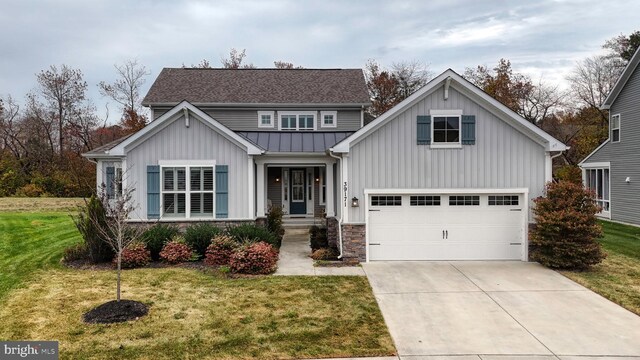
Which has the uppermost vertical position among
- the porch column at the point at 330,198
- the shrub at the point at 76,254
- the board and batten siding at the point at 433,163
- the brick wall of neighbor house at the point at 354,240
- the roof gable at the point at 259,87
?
the roof gable at the point at 259,87

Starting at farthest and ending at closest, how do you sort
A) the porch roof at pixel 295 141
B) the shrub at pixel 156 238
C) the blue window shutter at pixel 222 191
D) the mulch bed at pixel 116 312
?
the porch roof at pixel 295 141 → the blue window shutter at pixel 222 191 → the shrub at pixel 156 238 → the mulch bed at pixel 116 312

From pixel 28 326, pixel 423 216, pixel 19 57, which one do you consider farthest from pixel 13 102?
pixel 423 216

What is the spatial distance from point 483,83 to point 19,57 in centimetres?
3782

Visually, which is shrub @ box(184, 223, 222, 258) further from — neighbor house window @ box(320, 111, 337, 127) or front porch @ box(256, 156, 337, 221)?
neighbor house window @ box(320, 111, 337, 127)

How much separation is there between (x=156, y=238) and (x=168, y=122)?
3.72 m

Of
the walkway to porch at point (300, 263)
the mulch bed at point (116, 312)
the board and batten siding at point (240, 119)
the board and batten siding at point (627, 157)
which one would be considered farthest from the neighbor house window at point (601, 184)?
the mulch bed at point (116, 312)

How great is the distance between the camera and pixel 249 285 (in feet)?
30.3

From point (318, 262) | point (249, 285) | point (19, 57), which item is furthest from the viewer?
point (19, 57)

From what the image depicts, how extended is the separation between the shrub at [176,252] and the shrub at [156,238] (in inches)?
9.6

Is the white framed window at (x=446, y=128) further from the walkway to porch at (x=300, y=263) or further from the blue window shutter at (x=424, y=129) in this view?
the walkway to porch at (x=300, y=263)

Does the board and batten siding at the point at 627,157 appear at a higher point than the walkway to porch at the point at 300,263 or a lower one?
higher

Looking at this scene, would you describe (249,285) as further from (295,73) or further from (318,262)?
A: (295,73)

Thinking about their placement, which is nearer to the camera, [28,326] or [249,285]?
[28,326]

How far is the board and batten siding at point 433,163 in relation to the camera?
11.5 meters
